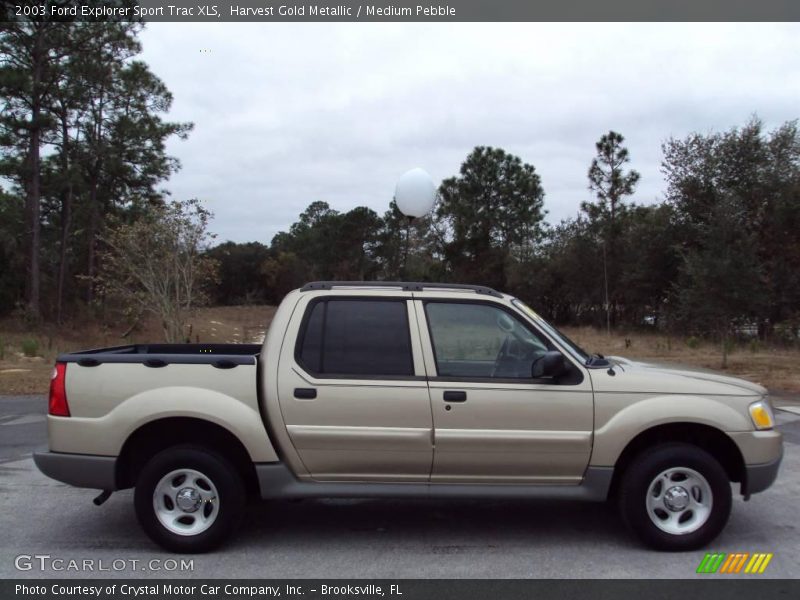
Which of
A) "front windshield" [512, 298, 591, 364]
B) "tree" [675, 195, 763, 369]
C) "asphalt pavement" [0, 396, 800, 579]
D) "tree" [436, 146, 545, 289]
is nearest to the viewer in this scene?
"asphalt pavement" [0, 396, 800, 579]

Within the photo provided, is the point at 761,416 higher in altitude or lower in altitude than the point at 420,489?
higher

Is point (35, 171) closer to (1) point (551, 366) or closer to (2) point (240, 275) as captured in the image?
(2) point (240, 275)

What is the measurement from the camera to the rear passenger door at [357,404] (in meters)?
4.75

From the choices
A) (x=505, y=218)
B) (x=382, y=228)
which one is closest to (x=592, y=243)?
(x=505, y=218)

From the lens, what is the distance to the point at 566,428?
476 cm

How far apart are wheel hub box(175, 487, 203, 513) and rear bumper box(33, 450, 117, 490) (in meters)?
0.46

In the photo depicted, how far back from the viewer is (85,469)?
4.77 metres

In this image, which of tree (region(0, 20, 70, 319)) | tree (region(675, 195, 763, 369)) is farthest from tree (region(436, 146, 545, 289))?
tree (region(675, 195, 763, 369))

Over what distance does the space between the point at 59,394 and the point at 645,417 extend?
398 centimetres

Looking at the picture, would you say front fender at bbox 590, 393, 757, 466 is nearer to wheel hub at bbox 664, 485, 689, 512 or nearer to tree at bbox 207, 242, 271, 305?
wheel hub at bbox 664, 485, 689, 512

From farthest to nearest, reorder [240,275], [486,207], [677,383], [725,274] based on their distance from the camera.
Answer: [240,275]
[486,207]
[725,274]
[677,383]

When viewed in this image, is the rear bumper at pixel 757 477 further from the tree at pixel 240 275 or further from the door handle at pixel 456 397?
the tree at pixel 240 275
